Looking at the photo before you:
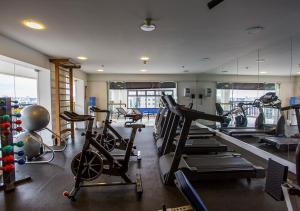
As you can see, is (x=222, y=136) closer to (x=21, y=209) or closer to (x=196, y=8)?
(x=196, y=8)

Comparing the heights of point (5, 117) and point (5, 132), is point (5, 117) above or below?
above

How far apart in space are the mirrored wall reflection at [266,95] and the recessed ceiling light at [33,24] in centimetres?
412

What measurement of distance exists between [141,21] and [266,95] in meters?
3.86

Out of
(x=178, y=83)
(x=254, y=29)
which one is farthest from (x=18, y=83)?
(x=178, y=83)

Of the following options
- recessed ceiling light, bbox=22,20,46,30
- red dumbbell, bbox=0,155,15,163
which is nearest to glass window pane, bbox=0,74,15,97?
recessed ceiling light, bbox=22,20,46,30

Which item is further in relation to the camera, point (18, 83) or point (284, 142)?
point (18, 83)

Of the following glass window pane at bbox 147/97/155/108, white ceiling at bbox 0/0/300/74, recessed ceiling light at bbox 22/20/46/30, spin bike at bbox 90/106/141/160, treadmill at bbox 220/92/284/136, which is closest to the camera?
white ceiling at bbox 0/0/300/74

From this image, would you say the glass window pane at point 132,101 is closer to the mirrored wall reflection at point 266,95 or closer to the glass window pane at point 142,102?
the glass window pane at point 142,102

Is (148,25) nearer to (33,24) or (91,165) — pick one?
(33,24)

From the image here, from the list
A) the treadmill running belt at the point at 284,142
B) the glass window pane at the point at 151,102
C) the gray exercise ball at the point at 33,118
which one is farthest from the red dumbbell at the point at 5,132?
the glass window pane at the point at 151,102

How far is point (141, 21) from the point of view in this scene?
2.65 meters

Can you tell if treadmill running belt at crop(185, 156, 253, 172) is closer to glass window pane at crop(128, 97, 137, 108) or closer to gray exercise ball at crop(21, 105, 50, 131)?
gray exercise ball at crop(21, 105, 50, 131)

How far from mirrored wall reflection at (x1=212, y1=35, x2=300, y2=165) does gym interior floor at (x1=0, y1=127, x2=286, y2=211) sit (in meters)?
1.59

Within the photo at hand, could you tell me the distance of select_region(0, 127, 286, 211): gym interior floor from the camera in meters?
2.30
